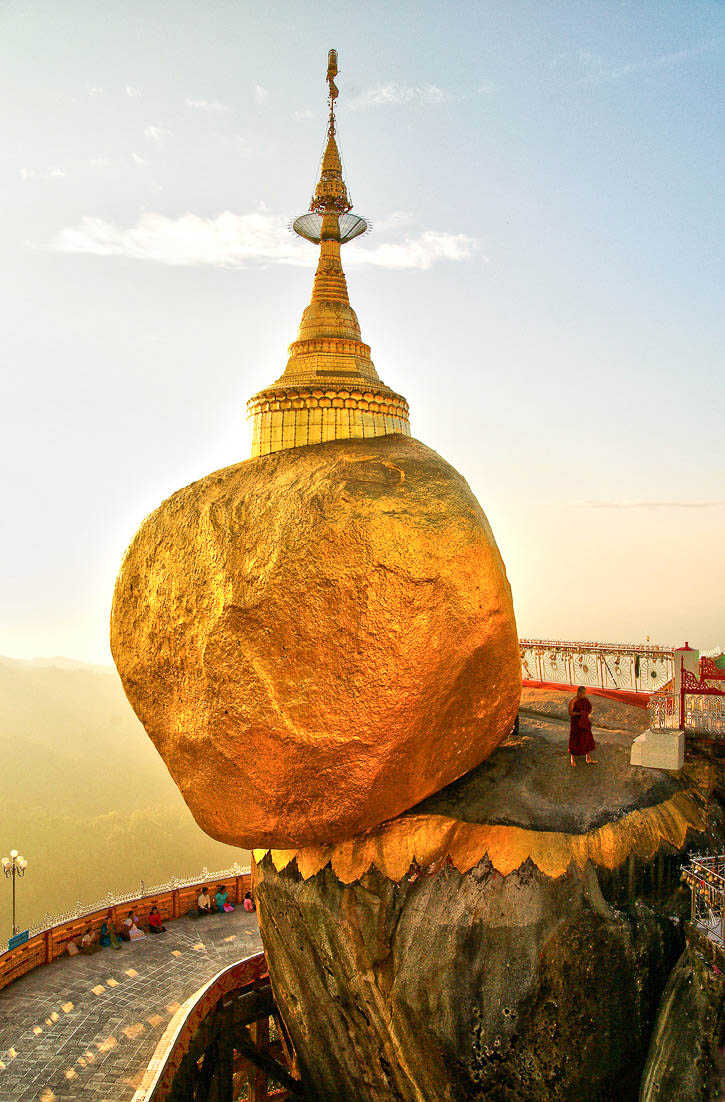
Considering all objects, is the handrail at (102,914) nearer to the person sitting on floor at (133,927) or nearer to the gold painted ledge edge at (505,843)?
the person sitting on floor at (133,927)

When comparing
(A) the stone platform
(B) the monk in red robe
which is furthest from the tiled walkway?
(B) the monk in red robe

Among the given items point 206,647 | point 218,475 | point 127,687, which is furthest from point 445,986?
point 218,475

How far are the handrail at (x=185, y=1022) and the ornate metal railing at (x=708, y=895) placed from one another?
7.42 metres

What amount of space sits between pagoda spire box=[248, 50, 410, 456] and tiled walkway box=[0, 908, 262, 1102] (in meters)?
8.89

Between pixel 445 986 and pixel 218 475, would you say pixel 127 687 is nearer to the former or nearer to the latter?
pixel 218 475

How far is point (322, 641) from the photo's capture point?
7.34m

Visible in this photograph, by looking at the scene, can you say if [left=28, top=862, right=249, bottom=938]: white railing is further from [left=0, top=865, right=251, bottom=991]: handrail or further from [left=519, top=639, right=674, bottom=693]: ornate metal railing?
[left=519, top=639, right=674, bottom=693]: ornate metal railing

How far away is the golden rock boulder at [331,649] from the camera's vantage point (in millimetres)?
7301

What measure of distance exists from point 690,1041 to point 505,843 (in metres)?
2.26

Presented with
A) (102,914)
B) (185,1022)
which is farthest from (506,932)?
(102,914)

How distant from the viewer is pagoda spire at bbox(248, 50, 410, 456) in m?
9.27

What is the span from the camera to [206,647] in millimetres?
7934

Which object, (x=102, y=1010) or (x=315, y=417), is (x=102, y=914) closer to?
(x=102, y=1010)

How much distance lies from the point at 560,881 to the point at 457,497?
4208 millimetres
